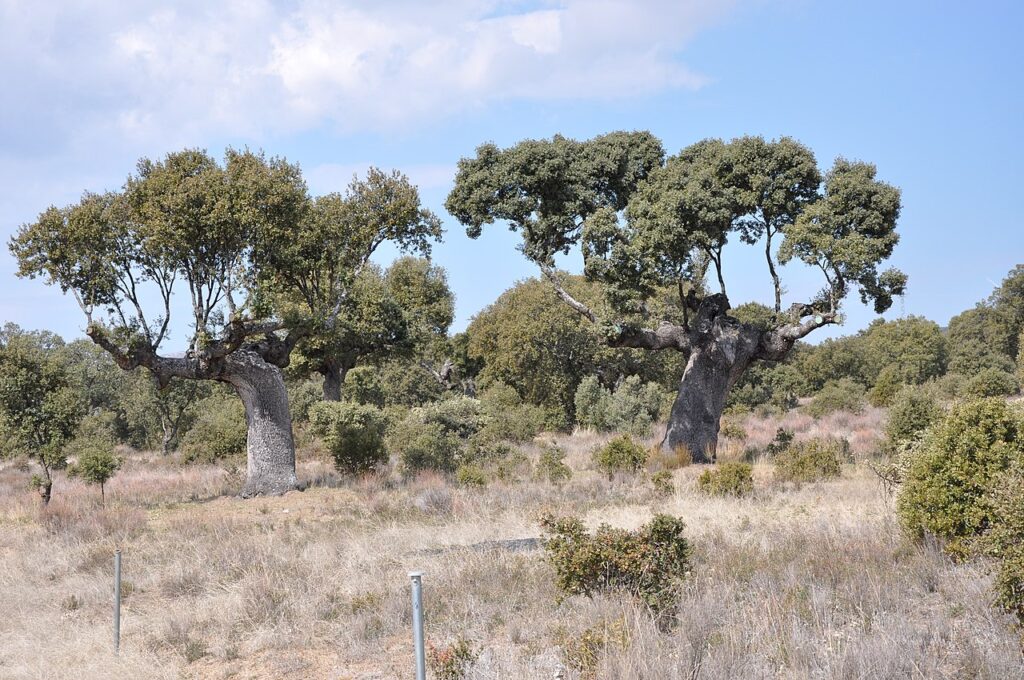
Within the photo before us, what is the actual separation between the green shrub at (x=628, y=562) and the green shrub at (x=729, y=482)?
722 centimetres

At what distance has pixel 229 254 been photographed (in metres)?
17.8

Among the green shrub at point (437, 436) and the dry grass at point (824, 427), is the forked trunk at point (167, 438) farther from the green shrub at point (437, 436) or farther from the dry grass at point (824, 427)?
the dry grass at point (824, 427)

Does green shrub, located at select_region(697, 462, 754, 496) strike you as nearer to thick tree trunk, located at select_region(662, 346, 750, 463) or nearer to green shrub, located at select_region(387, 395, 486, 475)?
thick tree trunk, located at select_region(662, 346, 750, 463)

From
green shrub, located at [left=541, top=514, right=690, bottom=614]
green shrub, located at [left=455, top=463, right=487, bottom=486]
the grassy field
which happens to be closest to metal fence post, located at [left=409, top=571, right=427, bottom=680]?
the grassy field

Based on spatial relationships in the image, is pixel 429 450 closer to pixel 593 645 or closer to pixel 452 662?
pixel 452 662

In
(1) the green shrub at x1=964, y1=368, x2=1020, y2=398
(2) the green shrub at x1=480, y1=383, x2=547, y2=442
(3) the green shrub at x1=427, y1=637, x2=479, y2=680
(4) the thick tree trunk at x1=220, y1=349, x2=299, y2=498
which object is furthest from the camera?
(1) the green shrub at x1=964, y1=368, x2=1020, y2=398

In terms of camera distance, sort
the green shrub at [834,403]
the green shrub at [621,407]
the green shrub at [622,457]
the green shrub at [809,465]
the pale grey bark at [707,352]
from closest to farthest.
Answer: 1. the green shrub at [809,465]
2. the green shrub at [622,457]
3. the pale grey bark at [707,352]
4. the green shrub at [621,407]
5. the green shrub at [834,403]

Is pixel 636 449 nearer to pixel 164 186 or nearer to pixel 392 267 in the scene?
pixel 164 186

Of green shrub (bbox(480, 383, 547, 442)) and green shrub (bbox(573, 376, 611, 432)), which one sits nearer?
green shrub (bbox(480, 383, 547, 442))

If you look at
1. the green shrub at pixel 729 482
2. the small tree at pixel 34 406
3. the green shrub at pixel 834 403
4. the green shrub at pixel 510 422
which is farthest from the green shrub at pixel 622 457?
the green shrub at pixel 834 403

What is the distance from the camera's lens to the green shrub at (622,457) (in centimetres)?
1923

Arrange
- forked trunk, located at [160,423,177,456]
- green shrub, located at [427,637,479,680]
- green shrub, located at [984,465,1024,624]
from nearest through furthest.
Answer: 1. green shrub, located at [984,465,1024,624]
2. green shrub, located at [427,637,479,680]
3. forked trunk, located at [160,423,177,456]

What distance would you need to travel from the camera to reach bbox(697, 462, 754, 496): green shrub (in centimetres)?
1445

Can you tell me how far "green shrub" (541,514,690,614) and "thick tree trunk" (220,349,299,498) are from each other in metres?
12.8
